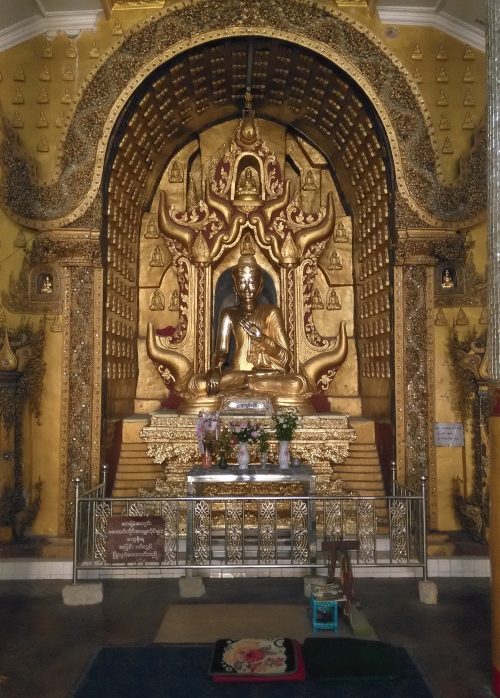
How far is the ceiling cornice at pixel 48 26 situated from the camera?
7836 millimetres

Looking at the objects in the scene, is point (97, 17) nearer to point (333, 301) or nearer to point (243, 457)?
point (333, 301)

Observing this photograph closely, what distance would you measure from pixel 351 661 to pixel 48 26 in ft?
23.8

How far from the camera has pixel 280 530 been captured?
24.4 ft

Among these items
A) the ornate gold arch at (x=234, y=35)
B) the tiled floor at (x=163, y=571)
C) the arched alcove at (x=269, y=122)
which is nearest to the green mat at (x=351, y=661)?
the tiled floor at (x=163, y=571)

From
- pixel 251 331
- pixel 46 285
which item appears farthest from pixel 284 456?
pixel 46 285

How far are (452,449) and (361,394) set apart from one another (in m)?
1.99

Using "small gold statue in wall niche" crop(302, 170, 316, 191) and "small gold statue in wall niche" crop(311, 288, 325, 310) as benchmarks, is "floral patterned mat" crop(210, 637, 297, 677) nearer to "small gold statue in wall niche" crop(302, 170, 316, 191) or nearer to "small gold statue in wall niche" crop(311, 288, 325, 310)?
"small gold statue in wall niche" crop(311, 288, 325, 310)

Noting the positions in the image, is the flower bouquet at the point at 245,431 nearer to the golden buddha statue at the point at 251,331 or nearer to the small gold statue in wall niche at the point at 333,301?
the golden buddha statue at the point at 251,331

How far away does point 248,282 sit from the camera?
9.36m

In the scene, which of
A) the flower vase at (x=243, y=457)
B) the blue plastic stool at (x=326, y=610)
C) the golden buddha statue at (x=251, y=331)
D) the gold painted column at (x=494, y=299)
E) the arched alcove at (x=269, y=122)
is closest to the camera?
the gold painted column at (x=494, y=299)

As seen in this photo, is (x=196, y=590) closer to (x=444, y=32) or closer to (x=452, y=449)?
(x=452, y=449)

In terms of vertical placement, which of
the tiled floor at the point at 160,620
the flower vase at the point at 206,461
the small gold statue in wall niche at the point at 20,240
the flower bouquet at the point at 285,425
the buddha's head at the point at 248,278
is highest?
the small gold statue in wall niche at the point at 20,240

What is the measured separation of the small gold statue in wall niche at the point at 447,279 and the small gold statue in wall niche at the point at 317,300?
7.43 feet

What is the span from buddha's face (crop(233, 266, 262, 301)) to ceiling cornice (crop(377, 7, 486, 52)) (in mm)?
3392
